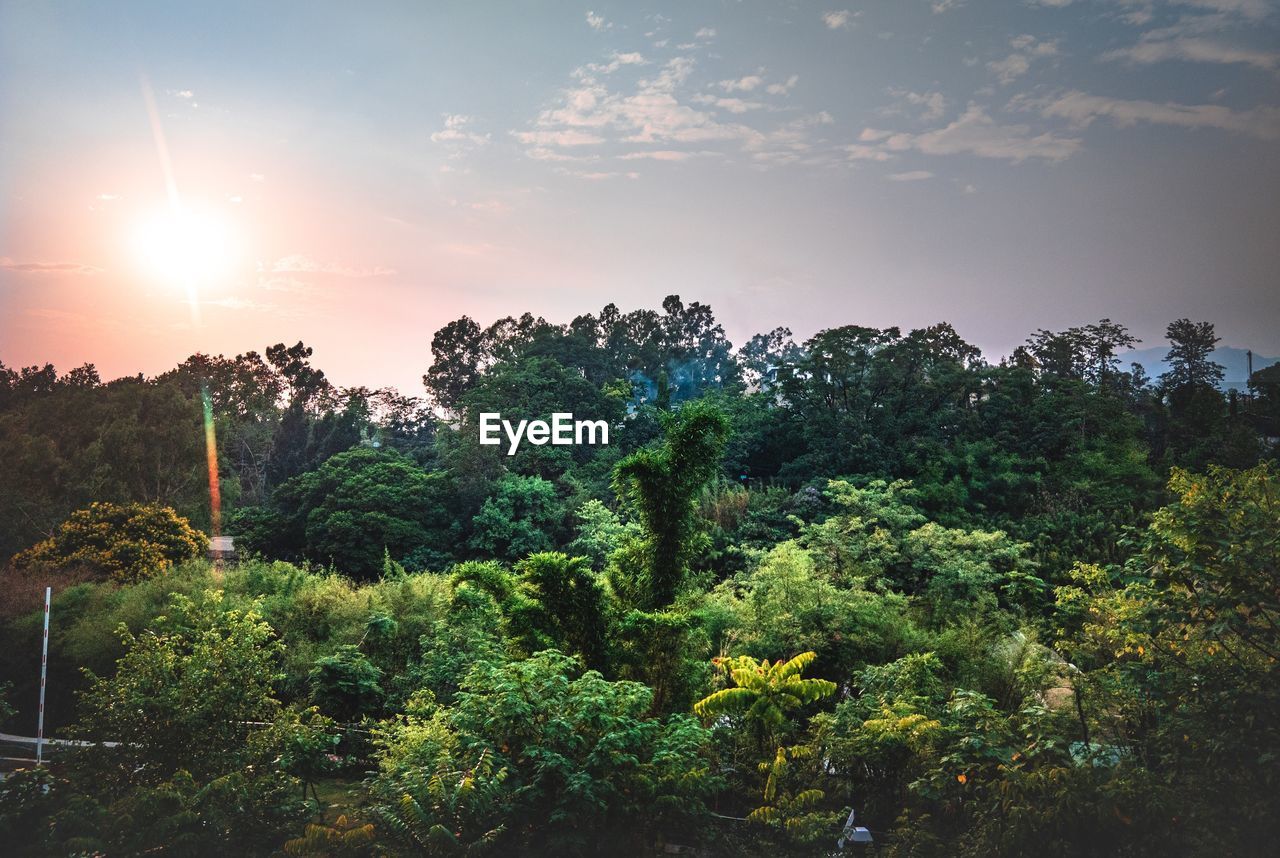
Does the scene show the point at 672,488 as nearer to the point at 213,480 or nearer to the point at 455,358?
the point at 213,480

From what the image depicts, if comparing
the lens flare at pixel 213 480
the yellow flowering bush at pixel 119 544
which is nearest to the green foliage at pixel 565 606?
the yellow flowering bush at pixel 119 544

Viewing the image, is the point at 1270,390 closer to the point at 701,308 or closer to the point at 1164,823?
the point at 1164,823


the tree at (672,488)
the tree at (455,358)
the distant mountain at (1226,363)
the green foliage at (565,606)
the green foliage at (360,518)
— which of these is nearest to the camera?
the green foliage at (565,606)

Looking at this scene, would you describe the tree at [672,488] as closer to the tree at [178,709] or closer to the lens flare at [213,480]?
the tree at [178,709]

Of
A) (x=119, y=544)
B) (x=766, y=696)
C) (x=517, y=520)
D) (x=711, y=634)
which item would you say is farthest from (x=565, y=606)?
(x=517, y=520)

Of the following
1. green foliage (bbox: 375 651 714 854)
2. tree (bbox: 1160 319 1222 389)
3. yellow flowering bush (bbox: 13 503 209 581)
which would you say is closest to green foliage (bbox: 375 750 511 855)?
green foliage (bbox: 375 651 714 854)

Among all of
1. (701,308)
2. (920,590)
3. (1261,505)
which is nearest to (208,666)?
(1261,505)
